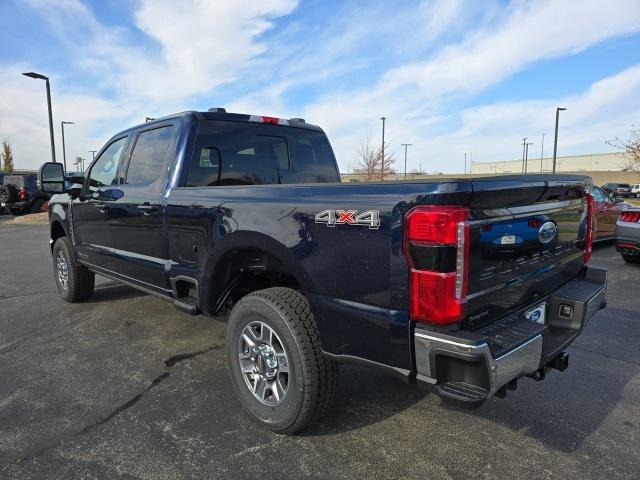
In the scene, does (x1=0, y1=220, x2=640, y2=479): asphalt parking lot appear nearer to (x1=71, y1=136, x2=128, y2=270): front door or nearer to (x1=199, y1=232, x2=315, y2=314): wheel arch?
(x1=199, y1=232, x2=315, y2=314): wheel arch

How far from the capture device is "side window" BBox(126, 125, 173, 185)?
12.6ft

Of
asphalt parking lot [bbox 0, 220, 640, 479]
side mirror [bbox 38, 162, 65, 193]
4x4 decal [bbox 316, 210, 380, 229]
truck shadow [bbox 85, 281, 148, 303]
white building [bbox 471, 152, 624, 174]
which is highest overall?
white building [bbox 471, 152, 624, 174]

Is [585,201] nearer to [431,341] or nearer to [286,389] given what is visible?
[431,341]

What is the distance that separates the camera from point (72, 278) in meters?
5.46

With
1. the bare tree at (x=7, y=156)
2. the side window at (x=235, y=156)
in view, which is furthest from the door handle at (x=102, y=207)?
the bare tree at (x=7, y=156)

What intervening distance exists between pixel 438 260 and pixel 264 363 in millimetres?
1351

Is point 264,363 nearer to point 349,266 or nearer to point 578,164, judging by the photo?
point 349,266

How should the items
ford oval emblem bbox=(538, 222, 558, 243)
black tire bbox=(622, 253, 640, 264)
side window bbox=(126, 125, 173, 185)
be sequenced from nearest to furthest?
1. ford oval emblem bbox=(538, 222, 558, 243)
2. side window bbox=(126, 125, 173, 185)
3. black tire bbox=(622, 253, 640, 264)

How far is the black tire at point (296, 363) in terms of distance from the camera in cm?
253

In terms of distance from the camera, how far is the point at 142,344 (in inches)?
169

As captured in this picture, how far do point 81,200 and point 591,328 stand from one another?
5.42 meters

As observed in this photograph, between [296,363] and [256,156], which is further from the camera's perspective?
[256,156]

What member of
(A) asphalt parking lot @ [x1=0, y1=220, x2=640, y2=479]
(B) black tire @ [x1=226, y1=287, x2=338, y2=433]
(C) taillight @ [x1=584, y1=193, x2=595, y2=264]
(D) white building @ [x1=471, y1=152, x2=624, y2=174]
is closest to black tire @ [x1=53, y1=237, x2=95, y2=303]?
(A) asphalt parking lot @ [x1=0, y1=220, x2=640, y2=479]

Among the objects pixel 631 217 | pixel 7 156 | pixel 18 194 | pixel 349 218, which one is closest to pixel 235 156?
pixel 349 218
